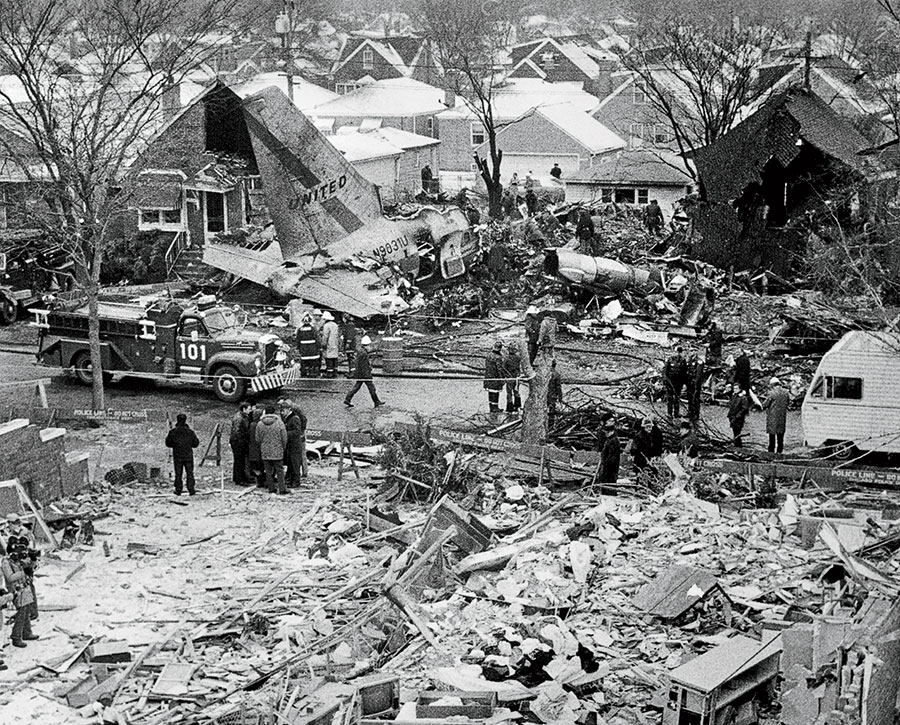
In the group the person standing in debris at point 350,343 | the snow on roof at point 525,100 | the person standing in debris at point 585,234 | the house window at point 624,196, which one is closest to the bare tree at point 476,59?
the snow on roof at point 525,100

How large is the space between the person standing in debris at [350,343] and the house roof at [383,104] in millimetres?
31945

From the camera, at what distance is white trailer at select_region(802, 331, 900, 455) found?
19078mm

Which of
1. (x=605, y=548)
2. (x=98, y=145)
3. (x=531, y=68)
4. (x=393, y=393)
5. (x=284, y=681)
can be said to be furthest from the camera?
(x=531, y=68)

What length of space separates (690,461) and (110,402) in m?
11.1

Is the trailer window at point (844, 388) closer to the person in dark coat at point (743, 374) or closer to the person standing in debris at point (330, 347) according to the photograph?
the person in dark coat at point (743, 374)

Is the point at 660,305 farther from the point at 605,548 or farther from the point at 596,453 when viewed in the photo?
the point at 605,548

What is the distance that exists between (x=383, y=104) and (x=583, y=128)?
35.8 feet

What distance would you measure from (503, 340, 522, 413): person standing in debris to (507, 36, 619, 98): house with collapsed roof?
54254 mm

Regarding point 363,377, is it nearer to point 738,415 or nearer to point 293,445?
point 293,445

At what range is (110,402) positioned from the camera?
2406 cm

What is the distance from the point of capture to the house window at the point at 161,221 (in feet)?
116

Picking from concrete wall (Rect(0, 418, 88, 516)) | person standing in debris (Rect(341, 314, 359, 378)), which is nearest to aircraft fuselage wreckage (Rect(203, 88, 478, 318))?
person standing in debris (Rect(341, 314, 359, 378))

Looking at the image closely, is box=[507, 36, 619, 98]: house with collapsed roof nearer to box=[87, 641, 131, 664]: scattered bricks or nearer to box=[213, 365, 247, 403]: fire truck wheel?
box=[213, 365, 247, 403]: fire truck wheel

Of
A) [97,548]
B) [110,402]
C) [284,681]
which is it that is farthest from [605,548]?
[110,402]
